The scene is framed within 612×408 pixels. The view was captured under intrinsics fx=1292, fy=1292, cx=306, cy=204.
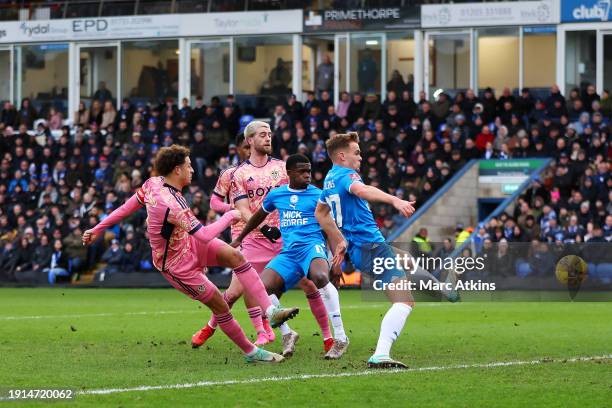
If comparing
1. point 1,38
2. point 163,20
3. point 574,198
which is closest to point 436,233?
point 574,198

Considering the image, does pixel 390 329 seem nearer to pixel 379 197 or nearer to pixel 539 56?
pixel 379 197

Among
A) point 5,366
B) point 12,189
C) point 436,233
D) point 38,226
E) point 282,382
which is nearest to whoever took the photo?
point 282,382

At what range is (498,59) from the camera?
39.5 metres

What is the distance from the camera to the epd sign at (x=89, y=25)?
4444 cm

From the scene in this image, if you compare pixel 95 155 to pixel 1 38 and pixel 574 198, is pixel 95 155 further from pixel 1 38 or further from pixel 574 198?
pixel 574 198

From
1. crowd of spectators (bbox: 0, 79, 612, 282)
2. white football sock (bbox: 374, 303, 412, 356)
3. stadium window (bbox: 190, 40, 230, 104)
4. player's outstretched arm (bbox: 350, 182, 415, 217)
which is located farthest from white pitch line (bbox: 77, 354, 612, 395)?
stadium window (bbox: 190, 40, 230, 104)

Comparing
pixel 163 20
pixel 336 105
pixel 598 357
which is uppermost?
pixel 163 20

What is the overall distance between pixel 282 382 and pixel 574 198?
66.1 feet

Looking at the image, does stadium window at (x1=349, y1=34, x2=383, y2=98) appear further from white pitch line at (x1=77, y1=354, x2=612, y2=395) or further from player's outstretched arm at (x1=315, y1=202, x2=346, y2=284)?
player's outstretched arm at (x1=315, y1=202, x2=346, y2=284)

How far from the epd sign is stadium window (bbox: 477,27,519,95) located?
43.4 feet

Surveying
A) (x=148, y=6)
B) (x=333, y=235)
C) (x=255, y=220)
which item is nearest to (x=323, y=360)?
(x=333, y=235)

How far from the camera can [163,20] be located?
4353 centimetres

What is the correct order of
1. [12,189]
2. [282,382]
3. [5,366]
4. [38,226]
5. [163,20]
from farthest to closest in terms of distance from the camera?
[163,20] → [12,189] → [38,226] → [5,366] → [282,382]

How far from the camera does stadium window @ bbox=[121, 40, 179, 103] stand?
144 ft
